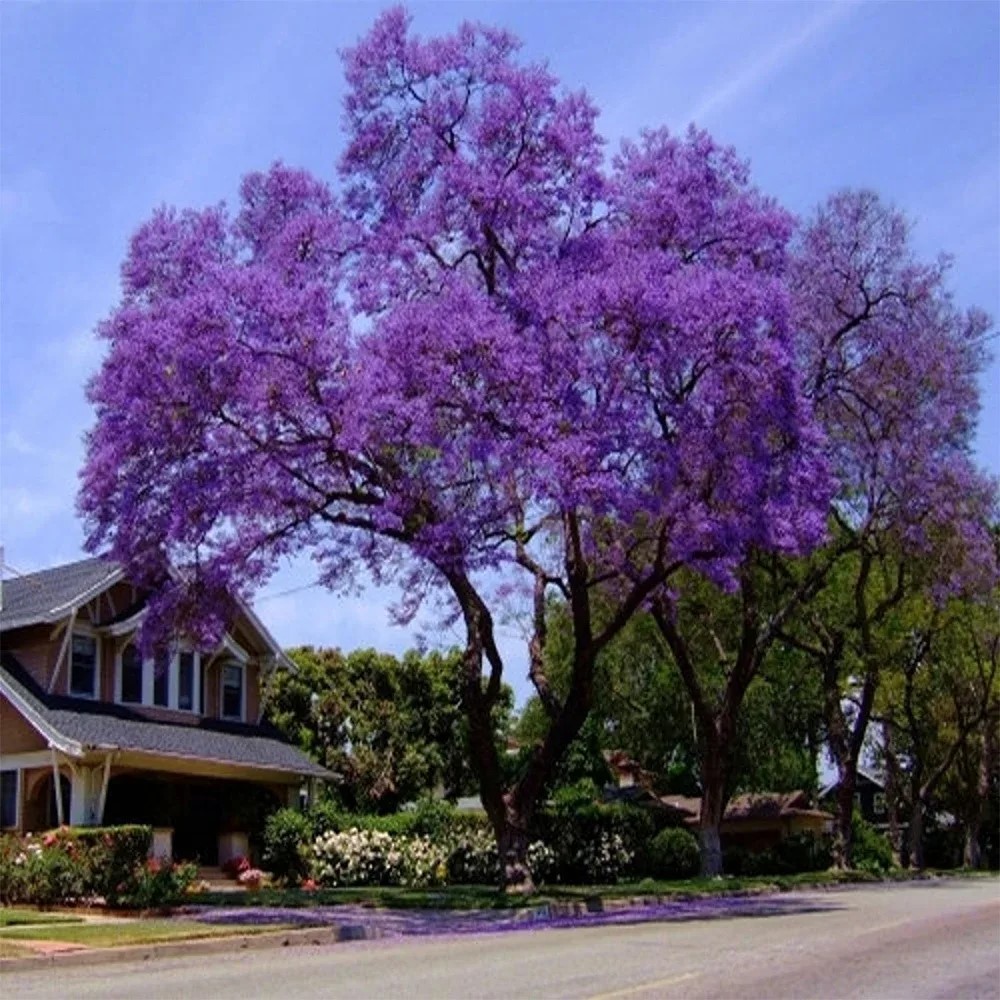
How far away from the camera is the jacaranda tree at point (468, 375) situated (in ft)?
74.8

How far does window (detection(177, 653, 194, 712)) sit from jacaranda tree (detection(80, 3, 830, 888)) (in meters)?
9.32

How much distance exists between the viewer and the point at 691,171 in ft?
86.4

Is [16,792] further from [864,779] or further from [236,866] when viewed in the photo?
[864,779]

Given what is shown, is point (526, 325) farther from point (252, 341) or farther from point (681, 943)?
point (681, 943)

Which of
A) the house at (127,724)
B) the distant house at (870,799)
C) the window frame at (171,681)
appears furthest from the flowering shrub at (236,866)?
the distant house at (870,799)

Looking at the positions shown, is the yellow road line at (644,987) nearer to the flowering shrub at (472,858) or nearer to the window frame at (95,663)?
the window frame at (95,663)

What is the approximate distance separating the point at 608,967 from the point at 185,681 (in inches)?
959

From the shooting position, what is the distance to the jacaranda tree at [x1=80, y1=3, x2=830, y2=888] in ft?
74.8

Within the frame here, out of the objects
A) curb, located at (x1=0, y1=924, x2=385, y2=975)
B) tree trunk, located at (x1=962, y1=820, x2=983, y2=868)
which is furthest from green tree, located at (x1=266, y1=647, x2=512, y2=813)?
curb, located at (x1=0, y1=924, x2=385, y2=975)

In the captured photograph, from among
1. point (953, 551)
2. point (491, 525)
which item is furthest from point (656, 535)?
point (953, 551)

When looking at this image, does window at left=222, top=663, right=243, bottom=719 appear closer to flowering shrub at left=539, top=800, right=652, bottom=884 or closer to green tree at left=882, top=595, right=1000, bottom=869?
flowering shrub at left=539, top=800, right=652, bottom=884

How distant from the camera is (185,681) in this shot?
36.9 m

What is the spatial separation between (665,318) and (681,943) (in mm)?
10276

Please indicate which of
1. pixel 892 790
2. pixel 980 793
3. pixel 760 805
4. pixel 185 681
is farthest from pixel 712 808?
pixel 980 793
